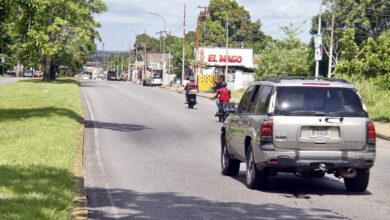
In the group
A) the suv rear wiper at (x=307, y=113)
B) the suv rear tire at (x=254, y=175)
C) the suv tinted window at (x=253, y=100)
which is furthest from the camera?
the suv tinted window at (x=253, y=100)

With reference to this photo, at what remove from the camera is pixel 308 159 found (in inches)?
→ 439

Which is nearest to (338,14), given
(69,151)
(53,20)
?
(53,20)

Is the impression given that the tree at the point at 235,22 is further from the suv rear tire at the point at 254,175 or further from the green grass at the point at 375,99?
the suv rear tire at the point at 254,175

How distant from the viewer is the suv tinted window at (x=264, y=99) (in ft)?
38.4

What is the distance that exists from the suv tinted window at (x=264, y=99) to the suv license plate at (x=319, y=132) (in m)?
0.84

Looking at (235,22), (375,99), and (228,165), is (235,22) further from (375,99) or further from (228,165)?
(228,165)

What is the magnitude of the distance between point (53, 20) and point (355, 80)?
44.6m

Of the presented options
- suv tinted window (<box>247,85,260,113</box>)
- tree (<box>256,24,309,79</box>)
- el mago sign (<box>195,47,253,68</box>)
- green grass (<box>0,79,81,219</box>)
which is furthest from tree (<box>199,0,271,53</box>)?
suv tinted window (<box>247,85,260,113</box>)

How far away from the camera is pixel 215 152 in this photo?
1806 centimetres

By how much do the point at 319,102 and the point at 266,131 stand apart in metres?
1.03

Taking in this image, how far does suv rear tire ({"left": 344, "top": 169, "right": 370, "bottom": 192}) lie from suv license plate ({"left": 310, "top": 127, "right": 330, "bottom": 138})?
3.01ft

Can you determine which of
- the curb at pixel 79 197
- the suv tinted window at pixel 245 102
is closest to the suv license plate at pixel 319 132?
the suv tinted window at pixel 245 102

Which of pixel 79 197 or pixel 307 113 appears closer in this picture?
pixel 79 197

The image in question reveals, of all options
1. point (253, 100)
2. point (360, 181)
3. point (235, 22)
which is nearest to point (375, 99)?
point (253, 100)
